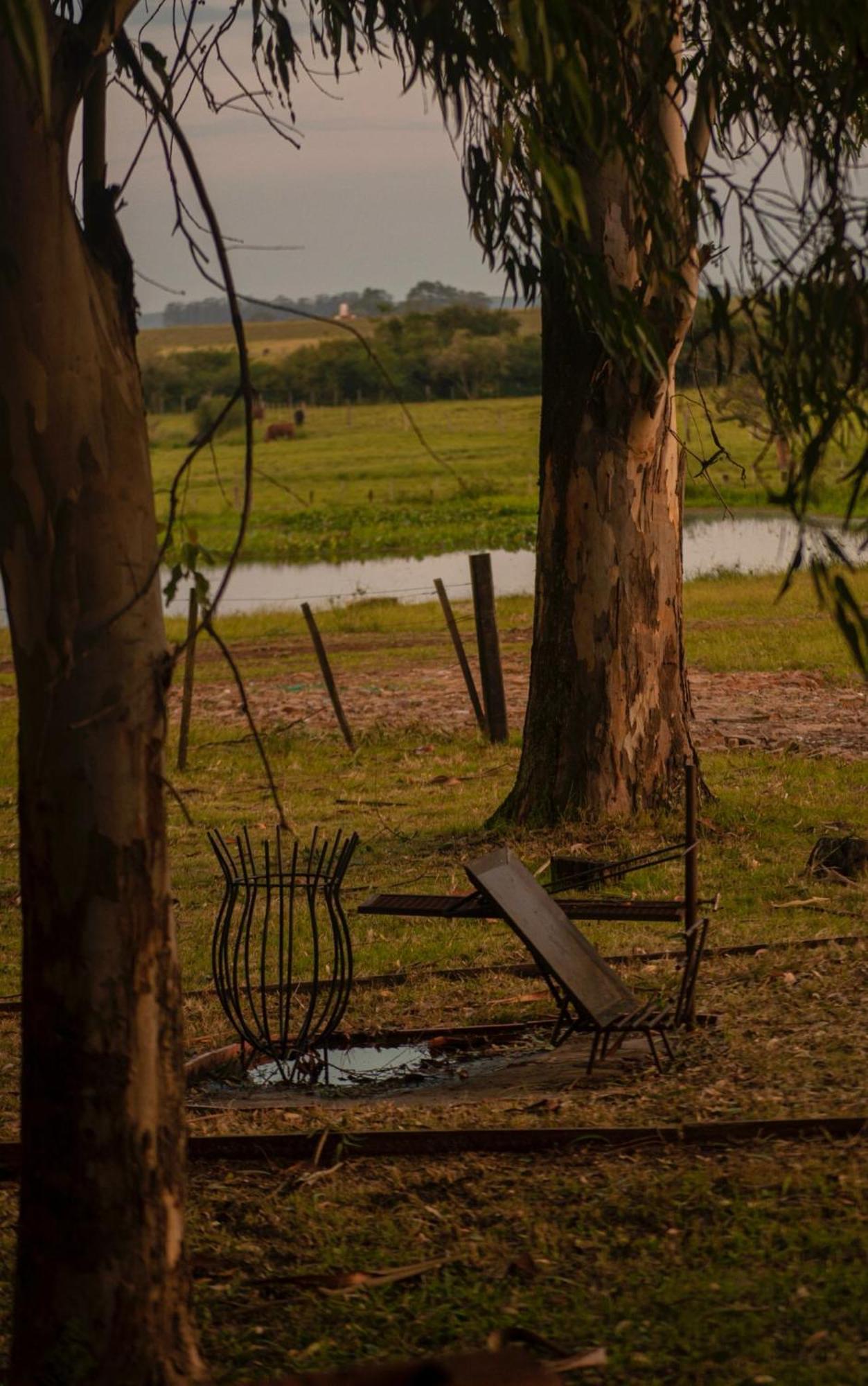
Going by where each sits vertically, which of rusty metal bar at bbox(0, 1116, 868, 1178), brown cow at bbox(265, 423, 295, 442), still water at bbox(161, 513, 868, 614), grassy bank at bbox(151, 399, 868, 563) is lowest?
rusty metal bar at bbox(0, 1116, 868, 1178)

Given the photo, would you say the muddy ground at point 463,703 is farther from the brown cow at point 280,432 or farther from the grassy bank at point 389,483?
the brown cow at point 280,432

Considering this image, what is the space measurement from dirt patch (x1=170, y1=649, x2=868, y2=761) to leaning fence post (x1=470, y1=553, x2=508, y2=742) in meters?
0.77

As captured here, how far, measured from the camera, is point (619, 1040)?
6.01 metres

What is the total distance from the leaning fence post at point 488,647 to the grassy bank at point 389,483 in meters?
8.68

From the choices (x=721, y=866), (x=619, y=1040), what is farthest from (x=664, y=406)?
(x=619, y=1040)

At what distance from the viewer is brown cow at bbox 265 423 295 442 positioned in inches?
2564

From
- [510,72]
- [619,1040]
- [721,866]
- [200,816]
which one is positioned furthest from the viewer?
[200,816]

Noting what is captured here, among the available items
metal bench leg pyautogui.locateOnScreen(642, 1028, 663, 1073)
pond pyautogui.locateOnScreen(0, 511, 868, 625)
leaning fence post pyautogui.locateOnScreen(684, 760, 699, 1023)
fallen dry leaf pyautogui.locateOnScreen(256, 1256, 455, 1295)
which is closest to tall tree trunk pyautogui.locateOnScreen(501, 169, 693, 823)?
leaning fence post pyautogui.locateOnScreen(684, 760, 699, 1023)

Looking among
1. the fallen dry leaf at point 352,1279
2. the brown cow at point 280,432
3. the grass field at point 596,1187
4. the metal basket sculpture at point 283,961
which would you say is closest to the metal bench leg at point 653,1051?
the grass field at point 596,1187

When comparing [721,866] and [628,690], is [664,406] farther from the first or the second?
[721,866]

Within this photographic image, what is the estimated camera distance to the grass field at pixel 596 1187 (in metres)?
4.08

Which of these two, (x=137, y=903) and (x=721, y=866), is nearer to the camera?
(x=137, y=903)

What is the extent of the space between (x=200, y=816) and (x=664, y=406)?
4468mm

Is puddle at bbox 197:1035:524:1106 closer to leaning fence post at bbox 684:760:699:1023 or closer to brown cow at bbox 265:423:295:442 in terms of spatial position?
leaning fence post at bbox 684:760:699:1023
